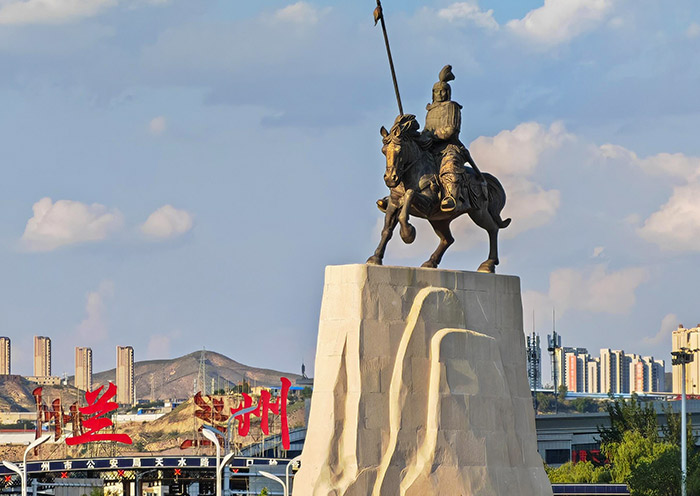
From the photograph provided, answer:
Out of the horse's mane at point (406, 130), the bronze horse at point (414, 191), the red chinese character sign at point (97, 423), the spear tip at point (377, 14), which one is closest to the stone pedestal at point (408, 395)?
the bronze horse at point (414, 191)

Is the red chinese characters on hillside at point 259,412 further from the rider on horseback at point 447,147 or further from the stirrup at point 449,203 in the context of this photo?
the stirrup at point 449,203

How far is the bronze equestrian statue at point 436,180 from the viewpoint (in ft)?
86.6

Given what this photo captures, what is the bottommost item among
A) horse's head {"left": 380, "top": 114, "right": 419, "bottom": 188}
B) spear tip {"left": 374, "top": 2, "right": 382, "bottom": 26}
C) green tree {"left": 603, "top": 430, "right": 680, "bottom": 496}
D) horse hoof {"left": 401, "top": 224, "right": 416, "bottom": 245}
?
green tree {"left": 603, "top": 430, "right": 680, "bottom": 496}

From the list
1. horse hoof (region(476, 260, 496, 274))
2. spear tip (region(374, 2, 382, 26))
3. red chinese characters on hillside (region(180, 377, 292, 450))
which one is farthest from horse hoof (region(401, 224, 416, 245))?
red chinese characters on hillside (region(180, 377, 292, 450))

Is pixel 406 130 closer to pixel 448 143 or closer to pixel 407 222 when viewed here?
Answer: pixel 448 143

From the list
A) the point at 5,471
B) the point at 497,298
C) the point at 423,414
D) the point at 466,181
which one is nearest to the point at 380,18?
the point at 466,181

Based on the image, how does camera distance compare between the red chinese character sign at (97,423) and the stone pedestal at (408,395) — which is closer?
the stone pedestal at (408,395)

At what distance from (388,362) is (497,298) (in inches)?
122

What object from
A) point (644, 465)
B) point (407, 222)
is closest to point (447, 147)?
point (407, 222)

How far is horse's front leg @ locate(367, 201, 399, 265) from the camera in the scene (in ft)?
85.7

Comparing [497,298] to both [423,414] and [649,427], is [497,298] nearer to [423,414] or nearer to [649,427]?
[423,414]

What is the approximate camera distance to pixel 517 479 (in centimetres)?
2664

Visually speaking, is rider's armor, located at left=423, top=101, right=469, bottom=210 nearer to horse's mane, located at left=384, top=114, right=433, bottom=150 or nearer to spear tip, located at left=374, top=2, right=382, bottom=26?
horse's mane, located at left=384, top=114, right=433, bottom=150

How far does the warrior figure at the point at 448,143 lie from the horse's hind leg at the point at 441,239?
714 millimetres
